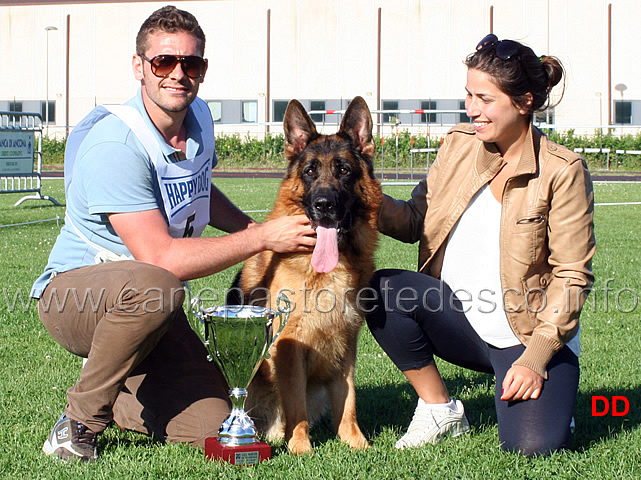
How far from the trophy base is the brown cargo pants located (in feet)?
0.81

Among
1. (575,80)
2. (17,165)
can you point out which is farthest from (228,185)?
(575,80)

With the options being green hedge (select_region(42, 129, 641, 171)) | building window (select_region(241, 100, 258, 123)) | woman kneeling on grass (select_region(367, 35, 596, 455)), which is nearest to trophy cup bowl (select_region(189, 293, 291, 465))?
woman kneeling on grass (select_region(367, 35, 596, 455))

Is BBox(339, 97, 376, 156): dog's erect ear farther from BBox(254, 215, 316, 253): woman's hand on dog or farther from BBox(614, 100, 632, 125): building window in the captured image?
BBox(614, 100, 632, 125): building window

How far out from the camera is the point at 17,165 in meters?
14.3

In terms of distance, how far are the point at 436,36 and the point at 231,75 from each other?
9361 mm

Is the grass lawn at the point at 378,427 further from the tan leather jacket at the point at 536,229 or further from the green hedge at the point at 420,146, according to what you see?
the green hedge at the point at 420,146

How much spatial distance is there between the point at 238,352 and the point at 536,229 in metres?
1.49

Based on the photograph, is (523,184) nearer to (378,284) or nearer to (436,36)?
(378,284)

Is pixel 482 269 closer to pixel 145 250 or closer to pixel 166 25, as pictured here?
pixel 145 250

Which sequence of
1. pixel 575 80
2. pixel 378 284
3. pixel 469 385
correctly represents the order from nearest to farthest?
pixel 378 284 → pixel 469 385 → pixel 575 80

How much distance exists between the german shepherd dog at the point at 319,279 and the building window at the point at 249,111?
1210 inches

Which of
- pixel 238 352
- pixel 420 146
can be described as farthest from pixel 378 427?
pixel 420 146

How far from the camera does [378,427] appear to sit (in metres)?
3.91

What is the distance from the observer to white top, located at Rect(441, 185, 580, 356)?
3639 mm
